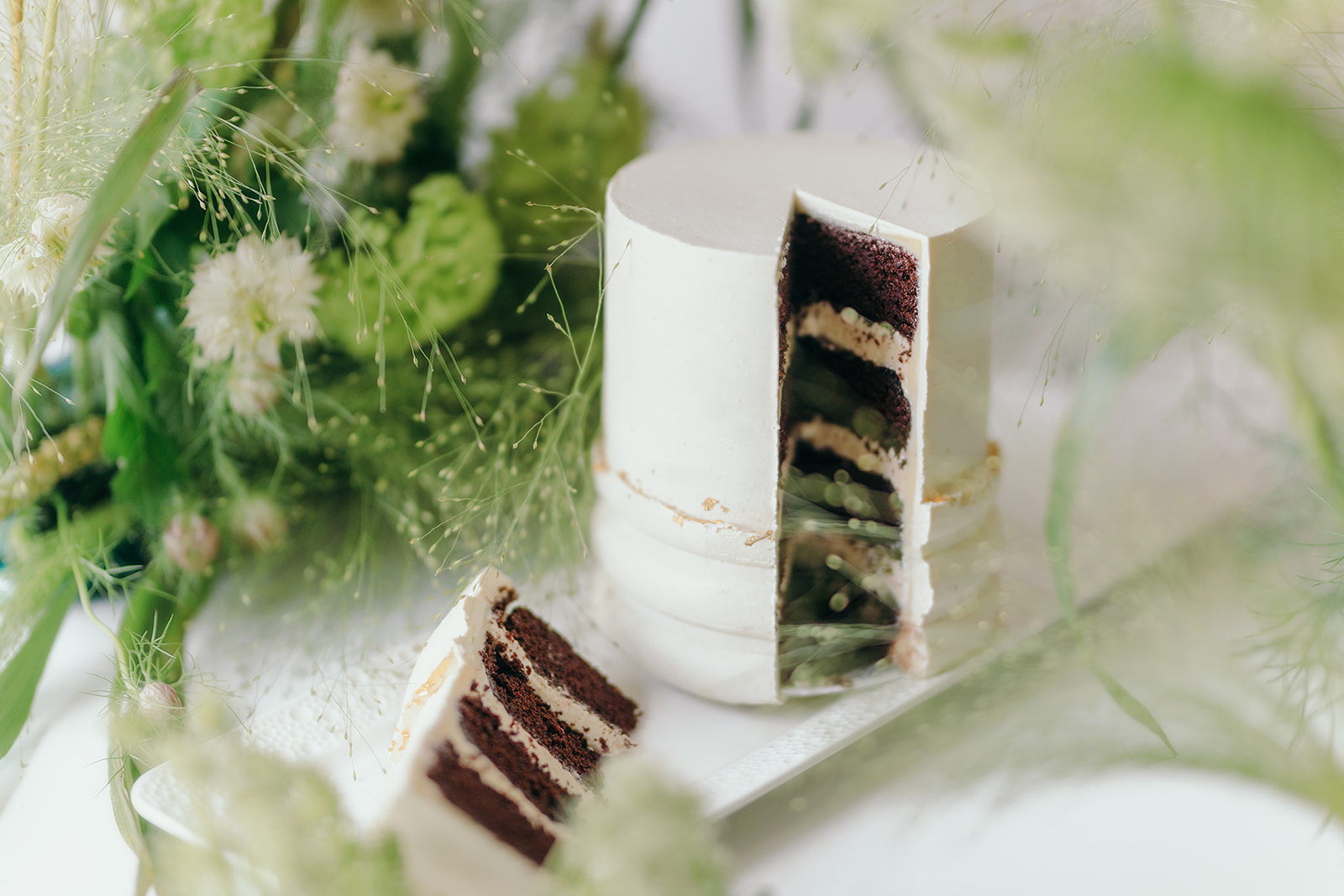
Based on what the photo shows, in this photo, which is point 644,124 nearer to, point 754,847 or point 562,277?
point 562,277

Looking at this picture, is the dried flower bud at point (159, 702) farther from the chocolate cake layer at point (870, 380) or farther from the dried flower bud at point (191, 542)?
the chocolate cake layer at point (870, 380)

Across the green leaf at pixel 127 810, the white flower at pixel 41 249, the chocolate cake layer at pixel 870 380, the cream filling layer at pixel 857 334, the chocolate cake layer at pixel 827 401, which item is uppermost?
the white flower at pixel 41 249

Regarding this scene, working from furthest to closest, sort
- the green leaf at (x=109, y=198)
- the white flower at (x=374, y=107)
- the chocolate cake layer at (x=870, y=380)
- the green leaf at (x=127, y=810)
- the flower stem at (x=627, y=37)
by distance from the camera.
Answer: the flower stem at (x=627, y=37), the white flower at (x=374, y=107), the chocolate cake layer at (x=870, y=380), the green leaf at (x=127, y=810), the green leaf at (x=109, y=198)

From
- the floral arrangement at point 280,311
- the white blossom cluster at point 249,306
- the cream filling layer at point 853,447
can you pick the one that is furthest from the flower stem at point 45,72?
the cream filling layer at point 853,447

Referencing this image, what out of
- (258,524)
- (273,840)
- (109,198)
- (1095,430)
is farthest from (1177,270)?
(258,524)

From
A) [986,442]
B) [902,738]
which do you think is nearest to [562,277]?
[986,442]

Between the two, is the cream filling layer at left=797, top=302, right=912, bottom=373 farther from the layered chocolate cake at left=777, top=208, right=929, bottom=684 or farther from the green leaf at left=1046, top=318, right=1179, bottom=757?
the green leaf at left=1046, top=318, right=1179, bottom=757
